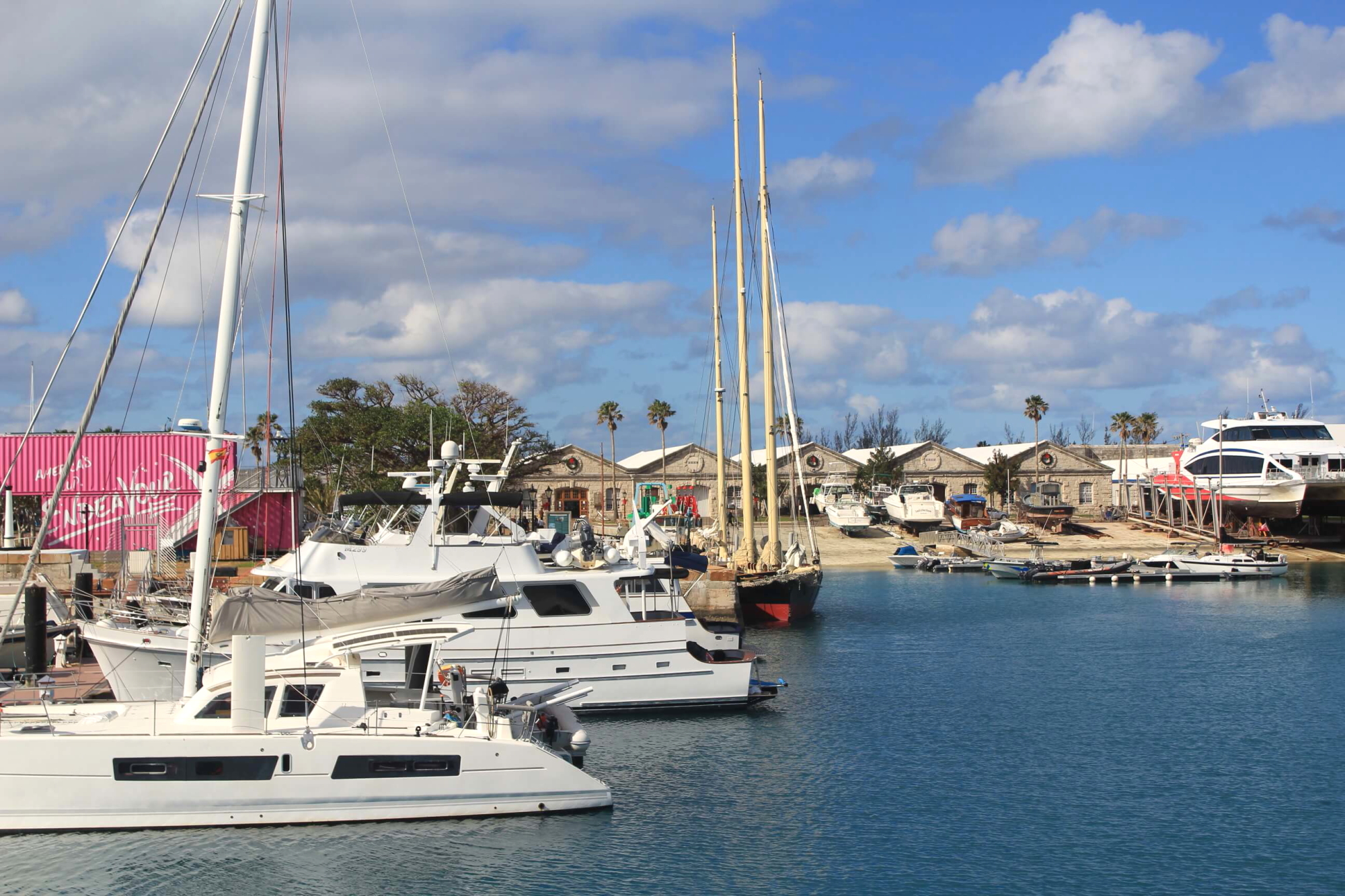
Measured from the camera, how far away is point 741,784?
2070 cm

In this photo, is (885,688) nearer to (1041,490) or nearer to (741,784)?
(741,784)

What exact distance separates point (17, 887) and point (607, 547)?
13.9 m

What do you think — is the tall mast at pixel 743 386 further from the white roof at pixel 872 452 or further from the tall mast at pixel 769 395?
the white roof at pixel 872 452

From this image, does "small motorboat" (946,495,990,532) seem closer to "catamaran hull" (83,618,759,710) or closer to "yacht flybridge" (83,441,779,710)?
"catamaran hull" (83,618,759,710)

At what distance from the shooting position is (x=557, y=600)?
81.9 feet

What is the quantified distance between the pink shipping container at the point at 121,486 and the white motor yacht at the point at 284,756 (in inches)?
1304

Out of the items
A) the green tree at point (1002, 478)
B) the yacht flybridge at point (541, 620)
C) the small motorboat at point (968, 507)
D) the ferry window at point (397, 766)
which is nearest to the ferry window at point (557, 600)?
the yacht flybridge at point (541, 620)

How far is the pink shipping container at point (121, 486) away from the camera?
50062 millimetres

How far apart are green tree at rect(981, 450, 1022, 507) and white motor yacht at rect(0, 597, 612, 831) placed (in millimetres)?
72841

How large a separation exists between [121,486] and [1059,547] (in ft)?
171

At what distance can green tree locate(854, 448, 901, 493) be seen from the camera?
8981cm

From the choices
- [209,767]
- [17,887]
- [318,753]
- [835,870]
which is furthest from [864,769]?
[17,887]

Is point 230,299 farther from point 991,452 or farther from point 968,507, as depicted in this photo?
point 991,452

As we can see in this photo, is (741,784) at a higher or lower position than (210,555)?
lower
